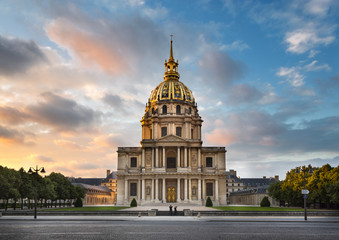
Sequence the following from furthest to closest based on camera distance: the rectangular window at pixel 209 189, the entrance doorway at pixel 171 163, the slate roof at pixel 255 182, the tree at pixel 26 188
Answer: the slate roof at pixel 255 182 < the entrance doorway at pixel 171 163 < the rectangular window at pixel 209 189 < the tree at pixel 26 188

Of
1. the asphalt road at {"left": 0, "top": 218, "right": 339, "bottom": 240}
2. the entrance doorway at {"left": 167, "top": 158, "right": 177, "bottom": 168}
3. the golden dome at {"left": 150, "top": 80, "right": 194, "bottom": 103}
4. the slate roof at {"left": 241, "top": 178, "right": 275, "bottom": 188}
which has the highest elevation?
the golden dome at {"left": 150, "top": 80, "right": 194, "bottom": 103}

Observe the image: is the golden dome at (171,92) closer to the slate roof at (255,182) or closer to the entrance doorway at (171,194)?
the entrance doorway at (171,194)

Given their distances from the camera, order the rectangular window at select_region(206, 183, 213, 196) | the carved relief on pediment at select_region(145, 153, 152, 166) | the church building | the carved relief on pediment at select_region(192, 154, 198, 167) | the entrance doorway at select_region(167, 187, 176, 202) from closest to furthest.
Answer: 1. the church building
2. the entrance doorway at select_region(167, 187, 176, 202)
3. the carved relief on pediment at select_region(145, 153, 152, 166)
4. the rectangular window at select_region(206, 183, 213, 196)
5. the carved relief on pediment at select_region(192, 154, 198, 167)

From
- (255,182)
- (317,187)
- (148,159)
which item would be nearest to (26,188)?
(148,159)

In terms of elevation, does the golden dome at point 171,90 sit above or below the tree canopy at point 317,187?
above

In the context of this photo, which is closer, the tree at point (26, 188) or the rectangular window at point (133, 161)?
the tree at point (26, 188)

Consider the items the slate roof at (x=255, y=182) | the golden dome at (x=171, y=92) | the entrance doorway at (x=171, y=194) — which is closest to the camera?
the entrance doorway at (x=171, y=194)

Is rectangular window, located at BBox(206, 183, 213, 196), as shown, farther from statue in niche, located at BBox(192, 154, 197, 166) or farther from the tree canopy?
the tree canopy

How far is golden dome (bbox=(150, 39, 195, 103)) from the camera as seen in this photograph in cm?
9312

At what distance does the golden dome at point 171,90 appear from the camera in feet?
306

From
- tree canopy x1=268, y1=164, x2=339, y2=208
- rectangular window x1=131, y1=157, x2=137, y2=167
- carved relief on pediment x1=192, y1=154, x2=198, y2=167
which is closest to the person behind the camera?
tree canopy x1=268, y1=164, x2=339, y2=208

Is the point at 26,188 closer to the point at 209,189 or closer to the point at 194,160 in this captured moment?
the point at 194,160

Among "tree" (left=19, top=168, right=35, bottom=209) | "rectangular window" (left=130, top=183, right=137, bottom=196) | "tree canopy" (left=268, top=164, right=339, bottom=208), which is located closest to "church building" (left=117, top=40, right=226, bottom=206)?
"rectangular window" (left=130, top=183, right=137, bottom=196)

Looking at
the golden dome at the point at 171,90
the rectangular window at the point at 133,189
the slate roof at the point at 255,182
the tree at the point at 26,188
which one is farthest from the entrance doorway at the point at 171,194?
the slate roof at the point at 255,182
